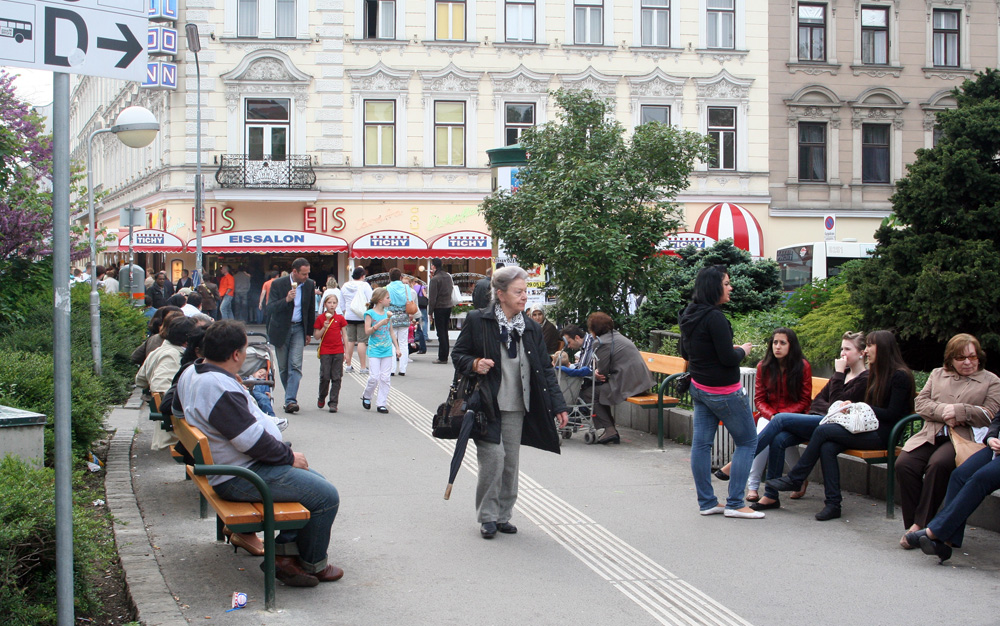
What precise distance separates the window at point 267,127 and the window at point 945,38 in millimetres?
21506

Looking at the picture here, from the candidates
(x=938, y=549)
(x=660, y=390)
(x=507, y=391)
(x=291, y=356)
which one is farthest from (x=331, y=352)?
(x=938, y=549)

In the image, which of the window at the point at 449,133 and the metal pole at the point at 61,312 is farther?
the window at the point at 449,133

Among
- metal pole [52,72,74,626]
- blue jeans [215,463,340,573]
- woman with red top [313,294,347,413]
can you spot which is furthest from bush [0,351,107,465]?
woman with red top [313,294,347,413]

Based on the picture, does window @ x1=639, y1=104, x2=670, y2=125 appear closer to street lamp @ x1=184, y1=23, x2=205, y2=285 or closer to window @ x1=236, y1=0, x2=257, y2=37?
window @ x1=236, y1=0, x2=257, y2=37

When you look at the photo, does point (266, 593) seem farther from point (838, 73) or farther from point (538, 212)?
point (838, 73)

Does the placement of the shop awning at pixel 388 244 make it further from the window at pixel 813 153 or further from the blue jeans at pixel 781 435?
the blue jeans at pixel 781 435

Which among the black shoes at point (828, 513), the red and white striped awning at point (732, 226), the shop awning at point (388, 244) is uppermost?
the red and white striped awning at point (732, 226)

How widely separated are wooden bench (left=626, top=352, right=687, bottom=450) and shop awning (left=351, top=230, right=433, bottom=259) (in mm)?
19101

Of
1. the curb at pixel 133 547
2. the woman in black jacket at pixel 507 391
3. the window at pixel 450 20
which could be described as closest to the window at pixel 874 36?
the window at pixel 450 20

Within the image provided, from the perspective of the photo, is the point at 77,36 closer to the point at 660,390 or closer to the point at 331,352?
the point at 660,390

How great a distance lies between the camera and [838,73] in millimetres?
33969

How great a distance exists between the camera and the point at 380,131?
104ft

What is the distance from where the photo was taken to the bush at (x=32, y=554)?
4.43m

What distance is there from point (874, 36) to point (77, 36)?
112 feet
